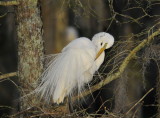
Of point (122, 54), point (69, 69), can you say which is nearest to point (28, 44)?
point (69, 69)

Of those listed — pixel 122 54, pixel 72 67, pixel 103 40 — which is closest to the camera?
pixel 122 54

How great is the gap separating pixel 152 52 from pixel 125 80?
47cm

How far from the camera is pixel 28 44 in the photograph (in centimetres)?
346

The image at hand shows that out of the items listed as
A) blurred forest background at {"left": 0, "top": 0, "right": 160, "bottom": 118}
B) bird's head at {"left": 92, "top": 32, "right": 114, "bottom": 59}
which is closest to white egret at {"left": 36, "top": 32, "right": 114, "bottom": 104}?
bird's head at {"left": 92, "top": 32, "right": 114, "bottom": 59}

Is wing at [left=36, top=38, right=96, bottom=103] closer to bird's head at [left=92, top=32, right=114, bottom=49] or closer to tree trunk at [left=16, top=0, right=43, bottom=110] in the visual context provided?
bird's head at [left=92, top=32, right=114, bottom=49]

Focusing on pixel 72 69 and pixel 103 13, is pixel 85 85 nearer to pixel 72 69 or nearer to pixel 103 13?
pixel 72 69

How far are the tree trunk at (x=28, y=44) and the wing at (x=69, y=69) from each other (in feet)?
0.74

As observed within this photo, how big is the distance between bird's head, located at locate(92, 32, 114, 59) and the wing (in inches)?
2.9

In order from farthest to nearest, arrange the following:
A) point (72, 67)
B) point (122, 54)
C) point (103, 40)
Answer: point (103, 40) < point (72, 67) < point (122, 54)

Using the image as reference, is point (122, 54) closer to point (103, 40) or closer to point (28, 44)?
point (103, 40)

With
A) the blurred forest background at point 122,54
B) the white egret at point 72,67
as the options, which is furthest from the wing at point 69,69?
the blurred forest background at point 122,54

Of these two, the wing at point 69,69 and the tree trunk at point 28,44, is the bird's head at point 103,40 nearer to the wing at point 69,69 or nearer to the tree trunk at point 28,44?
the wing at point 69,69

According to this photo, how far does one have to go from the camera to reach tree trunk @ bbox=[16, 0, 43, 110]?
345 centimetres

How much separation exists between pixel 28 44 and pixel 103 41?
0.74 m
